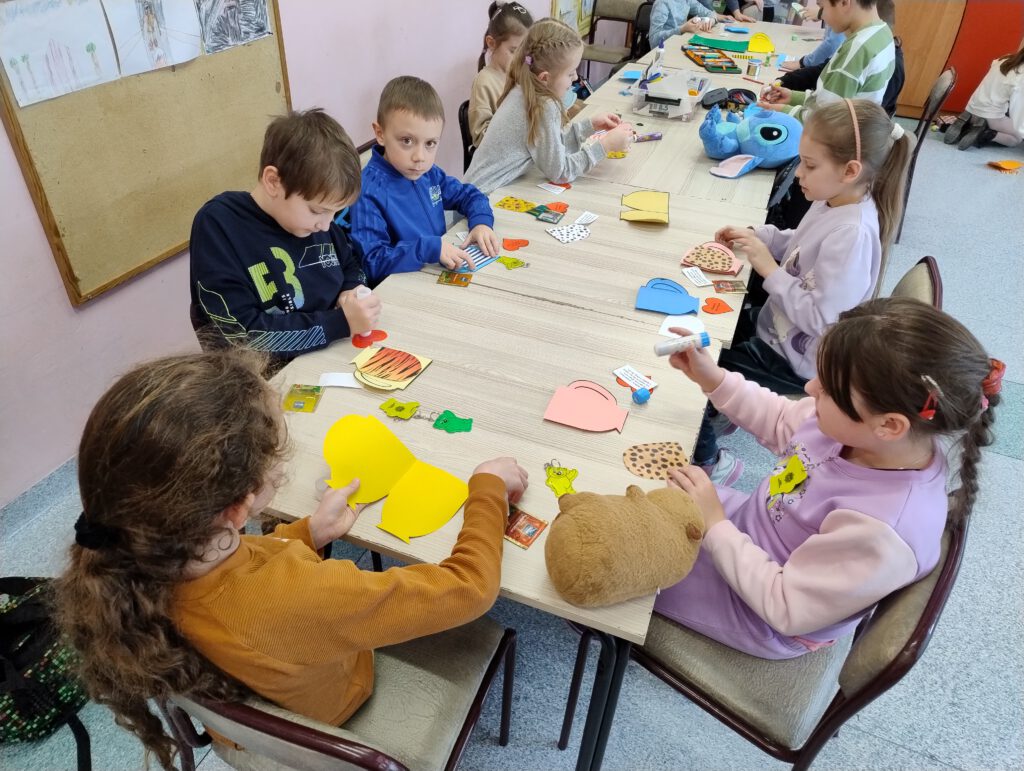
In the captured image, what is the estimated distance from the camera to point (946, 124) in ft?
17.0

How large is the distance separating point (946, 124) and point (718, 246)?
4.56m

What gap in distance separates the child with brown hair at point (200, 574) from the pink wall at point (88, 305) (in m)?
1.34

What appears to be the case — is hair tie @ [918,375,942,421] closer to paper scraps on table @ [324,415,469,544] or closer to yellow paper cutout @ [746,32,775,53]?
paper scraps on table @ [324,415,469,544]

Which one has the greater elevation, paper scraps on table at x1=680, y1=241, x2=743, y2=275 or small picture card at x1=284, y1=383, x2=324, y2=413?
paper scraps on table at x1=680, y1=241, x2=743, y2=275

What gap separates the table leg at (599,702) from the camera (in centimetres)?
107

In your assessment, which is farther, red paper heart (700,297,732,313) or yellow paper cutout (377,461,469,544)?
red paper heart (700,297,732,313)

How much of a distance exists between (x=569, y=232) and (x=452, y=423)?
936 mm

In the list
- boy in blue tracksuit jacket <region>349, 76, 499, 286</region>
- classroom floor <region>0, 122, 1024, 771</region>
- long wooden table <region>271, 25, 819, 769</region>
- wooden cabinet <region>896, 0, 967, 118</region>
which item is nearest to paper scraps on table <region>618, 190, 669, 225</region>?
long wooden table <region>271, 25, 819, 769</region>

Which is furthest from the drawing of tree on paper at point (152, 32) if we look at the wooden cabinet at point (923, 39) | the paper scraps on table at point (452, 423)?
the wooden cabinet at point (923, 39)

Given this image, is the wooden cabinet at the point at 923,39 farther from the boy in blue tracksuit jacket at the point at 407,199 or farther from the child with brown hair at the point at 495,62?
→ the boy in blue tracksuit jacket at the point at 407,199

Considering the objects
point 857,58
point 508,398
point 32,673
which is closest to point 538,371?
point 508,398

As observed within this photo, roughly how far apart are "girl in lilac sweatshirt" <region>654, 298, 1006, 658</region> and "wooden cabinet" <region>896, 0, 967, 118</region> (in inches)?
210

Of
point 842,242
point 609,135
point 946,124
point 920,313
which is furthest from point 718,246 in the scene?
→ point 946,124

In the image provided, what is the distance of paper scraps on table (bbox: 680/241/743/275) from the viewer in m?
1.83
